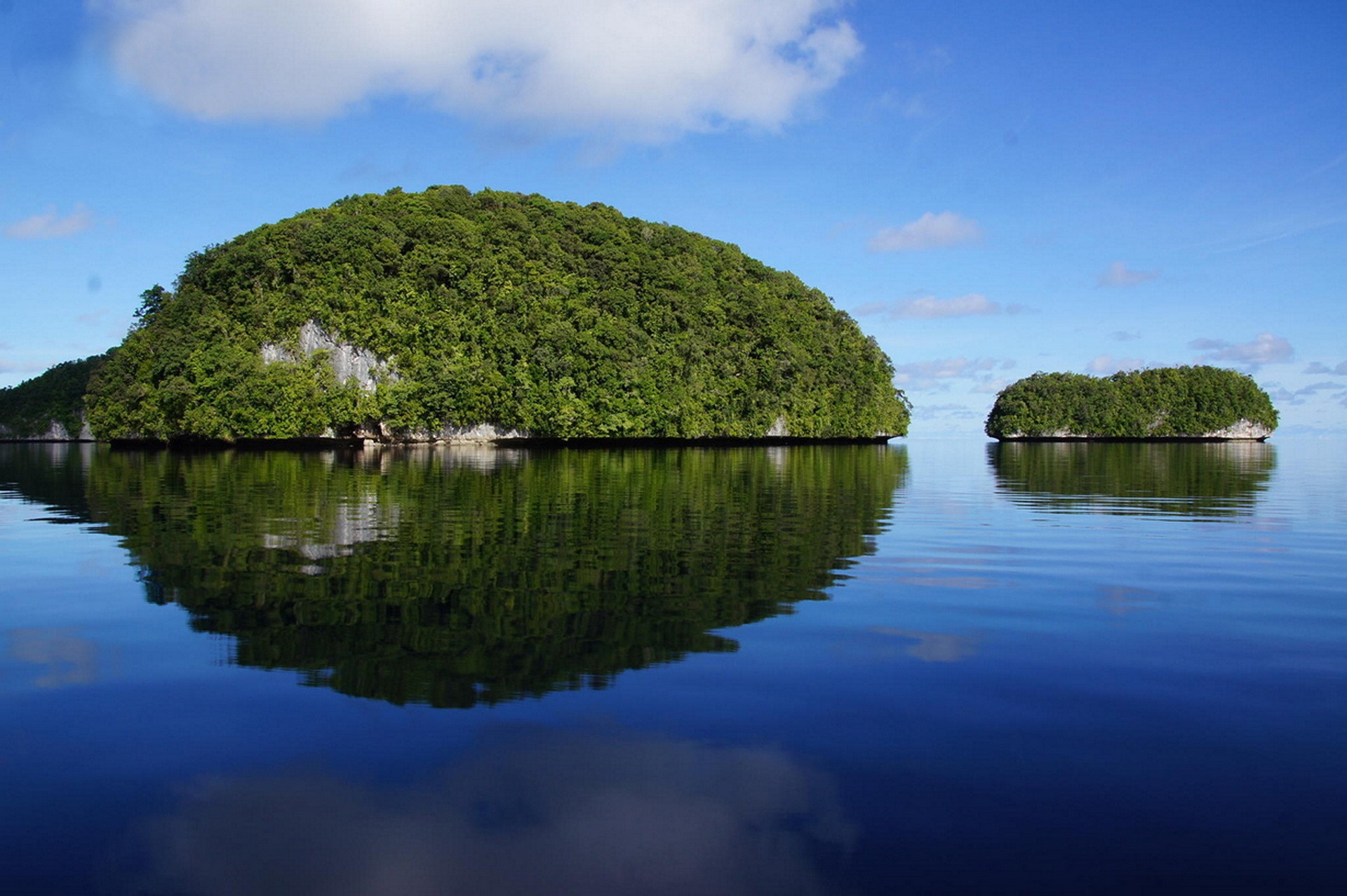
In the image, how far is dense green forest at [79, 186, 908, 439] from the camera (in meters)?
104

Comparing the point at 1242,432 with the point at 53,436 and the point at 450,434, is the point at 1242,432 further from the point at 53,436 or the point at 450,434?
the point at 53,436

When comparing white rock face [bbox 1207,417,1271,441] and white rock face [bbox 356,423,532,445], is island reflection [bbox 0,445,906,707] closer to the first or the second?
white rock face [bbox 356,423,532,445]

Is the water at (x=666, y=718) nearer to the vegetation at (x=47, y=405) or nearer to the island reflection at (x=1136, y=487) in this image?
the island reflection at (x=1136, y=487)

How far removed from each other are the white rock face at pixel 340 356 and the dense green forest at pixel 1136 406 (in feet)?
436

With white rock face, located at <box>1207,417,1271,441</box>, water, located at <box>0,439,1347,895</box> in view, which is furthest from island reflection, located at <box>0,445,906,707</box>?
white rock face, located at <box>1207,417,1271,441</box>

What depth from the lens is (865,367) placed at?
477 feet

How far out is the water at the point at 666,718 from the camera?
189 inches

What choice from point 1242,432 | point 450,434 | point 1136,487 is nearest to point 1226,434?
point 1242,432

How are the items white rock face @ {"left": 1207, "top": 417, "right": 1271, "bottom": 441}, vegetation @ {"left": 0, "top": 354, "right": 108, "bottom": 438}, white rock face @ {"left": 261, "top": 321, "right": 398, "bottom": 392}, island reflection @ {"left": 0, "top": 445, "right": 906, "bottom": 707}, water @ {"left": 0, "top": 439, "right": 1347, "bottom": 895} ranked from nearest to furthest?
1. water @ {"left": 0, "top": 439, "right": 1347, "bottom": 895}
2. island reflection @ {"left": 0, "top": 445, "right": 906, "bottom": 707}
3. white rock face @ {"left": 261, "top": 321, "right": 398, "bottom": 392}
4. vegetation @ {"left": 0, "top": 354, "right": 108, "bottom": 438}
5. white rock face @ {"left": 1207, "top": 417, "right": 1271, "bottom": 441}

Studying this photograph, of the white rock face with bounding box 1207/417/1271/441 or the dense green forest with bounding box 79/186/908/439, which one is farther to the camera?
the white rock face with bounding box 1207/417/1271/441

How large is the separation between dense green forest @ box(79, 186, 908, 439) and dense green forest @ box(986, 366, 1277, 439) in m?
73.5

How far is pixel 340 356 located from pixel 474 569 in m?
103

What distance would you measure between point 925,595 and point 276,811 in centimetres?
854

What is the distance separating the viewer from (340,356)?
109 metres
